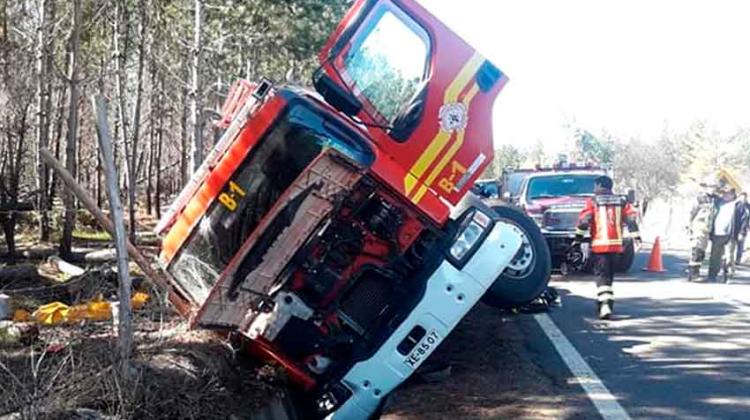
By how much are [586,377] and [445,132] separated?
2.26 m

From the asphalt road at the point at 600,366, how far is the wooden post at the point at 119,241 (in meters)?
2.12

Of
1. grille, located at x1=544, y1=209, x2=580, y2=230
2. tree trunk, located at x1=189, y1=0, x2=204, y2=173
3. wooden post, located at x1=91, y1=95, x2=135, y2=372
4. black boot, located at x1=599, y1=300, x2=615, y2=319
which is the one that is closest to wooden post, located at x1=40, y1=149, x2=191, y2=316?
wooden post, located at x1=91, y1=95, x2=135, y2=372

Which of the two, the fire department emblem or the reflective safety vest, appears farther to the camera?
the reflective safety vest

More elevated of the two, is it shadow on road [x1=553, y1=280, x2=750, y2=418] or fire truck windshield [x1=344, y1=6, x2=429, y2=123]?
fire truck windshield [x1=344, y1=6, x2=429, y2=123]

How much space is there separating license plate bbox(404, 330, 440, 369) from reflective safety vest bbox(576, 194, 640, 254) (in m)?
4.48

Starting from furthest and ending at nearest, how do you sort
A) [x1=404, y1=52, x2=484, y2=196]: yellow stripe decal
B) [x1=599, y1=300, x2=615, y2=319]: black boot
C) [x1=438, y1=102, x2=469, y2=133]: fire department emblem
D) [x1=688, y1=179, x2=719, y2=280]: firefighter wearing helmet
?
[x1=688, y1=179, x2=719, y2=280]: firefighter wearing helmet, [x1=599, y1=300, x2=615, y2=319]: black boot, [x1=438, y1=102, x2=469, y2=133]: fire department emblem, [x1=404, y1=52, x2=484, y2=196]: yellow stripe decal

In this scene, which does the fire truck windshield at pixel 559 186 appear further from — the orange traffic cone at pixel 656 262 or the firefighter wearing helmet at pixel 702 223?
the firefighter wearing helmet at pixel 702 223

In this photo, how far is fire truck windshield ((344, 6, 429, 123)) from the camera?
6.13 metres

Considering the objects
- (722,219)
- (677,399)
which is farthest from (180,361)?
(722,219)

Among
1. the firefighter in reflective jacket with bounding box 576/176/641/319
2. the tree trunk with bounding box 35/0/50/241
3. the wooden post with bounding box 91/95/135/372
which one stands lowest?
the tree trunk with bounding box 35/0/50/241

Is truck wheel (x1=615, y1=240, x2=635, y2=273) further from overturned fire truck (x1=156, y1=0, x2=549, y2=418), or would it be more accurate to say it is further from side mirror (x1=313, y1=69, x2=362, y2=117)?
side mirror (x1=313, y1=69, x2=362, y2=117)

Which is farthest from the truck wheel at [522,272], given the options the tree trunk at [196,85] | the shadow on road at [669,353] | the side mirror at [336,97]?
the tree trunk at [196,85]

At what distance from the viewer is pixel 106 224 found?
5055 millimetres

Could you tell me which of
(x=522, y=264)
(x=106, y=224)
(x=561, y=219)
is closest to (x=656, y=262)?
(x=561, y=219)
